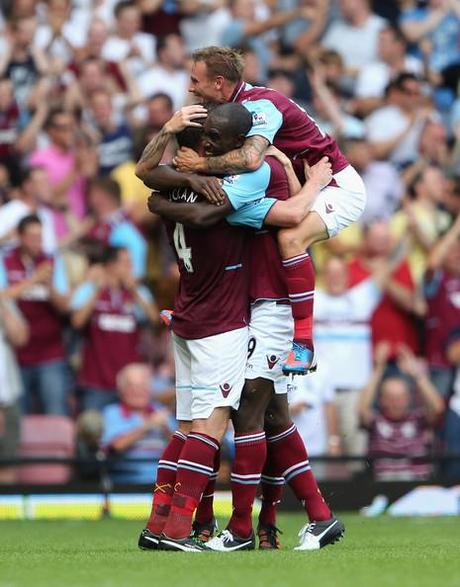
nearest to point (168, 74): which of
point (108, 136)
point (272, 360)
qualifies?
point (108, 136)

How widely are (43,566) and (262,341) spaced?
70.9 inches

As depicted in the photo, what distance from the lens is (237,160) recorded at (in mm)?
8422

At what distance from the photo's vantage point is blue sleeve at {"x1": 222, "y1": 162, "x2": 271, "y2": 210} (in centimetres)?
838

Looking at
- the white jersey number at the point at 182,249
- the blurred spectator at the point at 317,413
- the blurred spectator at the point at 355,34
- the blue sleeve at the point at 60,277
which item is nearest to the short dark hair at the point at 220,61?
the white jersey number at the point at 182,249

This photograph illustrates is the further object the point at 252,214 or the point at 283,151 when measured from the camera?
the point at 283,151

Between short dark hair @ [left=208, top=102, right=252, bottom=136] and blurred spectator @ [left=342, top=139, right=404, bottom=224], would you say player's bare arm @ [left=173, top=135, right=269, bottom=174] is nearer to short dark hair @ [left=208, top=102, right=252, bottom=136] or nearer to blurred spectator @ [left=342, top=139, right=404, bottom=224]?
short dark hair @ [left=208, top=102, right=252, bottom=136]

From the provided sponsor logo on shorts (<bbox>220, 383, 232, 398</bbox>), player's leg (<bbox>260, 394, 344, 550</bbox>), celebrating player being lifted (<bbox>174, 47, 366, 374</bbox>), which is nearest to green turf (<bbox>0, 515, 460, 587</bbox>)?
player's leg (<bbox>260, 394, 344, 550</bbox>)

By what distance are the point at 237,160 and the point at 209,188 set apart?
21 centimetres

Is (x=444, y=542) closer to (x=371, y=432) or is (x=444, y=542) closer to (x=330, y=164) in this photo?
(x=330, y=164)

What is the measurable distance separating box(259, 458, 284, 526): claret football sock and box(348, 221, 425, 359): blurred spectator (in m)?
5.53

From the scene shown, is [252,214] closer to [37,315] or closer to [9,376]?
[9,376]

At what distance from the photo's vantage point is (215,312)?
8539mm

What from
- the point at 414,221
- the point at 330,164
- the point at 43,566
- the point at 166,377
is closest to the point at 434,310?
the point at 414,221

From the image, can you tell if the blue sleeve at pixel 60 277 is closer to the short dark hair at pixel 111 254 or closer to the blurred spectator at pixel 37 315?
the blurred spectator at pixel 37 315
